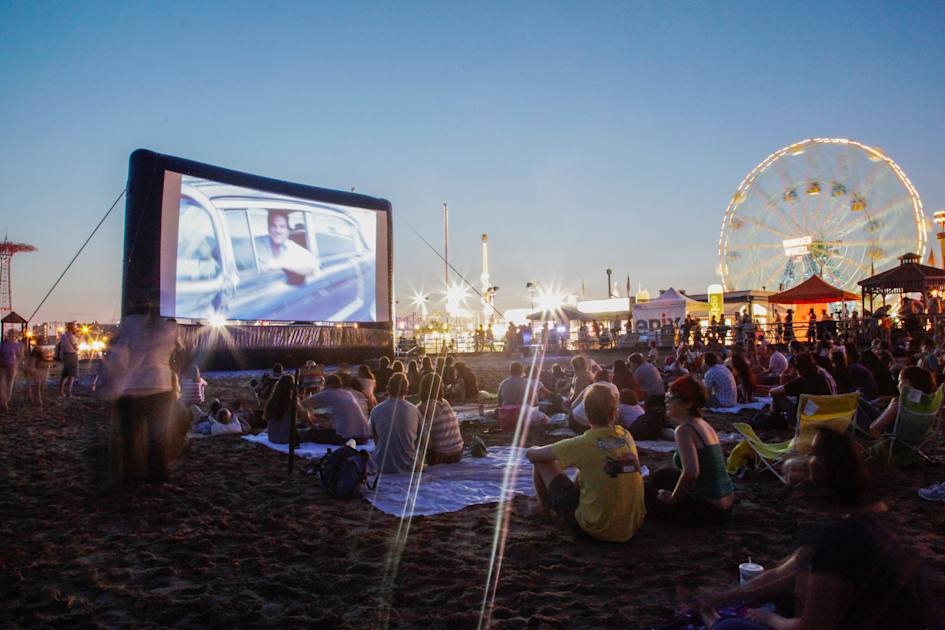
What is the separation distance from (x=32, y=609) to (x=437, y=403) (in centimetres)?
354

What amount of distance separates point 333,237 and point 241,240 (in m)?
2.25

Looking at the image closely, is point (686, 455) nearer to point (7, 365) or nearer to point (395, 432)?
point (395, 432)

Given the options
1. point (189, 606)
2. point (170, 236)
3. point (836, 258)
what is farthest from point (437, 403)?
point (836, 258)

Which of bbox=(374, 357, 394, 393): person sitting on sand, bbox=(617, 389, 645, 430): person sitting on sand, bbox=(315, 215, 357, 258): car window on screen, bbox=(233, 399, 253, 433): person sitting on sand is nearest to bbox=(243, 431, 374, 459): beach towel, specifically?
bbox=(233, 399, 253, 433): person sitting on sand

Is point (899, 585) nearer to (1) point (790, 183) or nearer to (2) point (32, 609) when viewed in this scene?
(2) point (32, 609)

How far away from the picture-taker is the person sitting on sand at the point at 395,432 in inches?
217

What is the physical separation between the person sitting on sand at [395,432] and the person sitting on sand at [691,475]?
7.59 ft

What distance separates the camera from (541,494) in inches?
164

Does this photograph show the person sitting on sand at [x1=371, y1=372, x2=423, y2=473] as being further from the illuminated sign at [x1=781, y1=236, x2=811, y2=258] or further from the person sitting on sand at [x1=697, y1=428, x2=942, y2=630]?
the illuminated sign at [x1=781, y1=236, x2=811, y2=258]

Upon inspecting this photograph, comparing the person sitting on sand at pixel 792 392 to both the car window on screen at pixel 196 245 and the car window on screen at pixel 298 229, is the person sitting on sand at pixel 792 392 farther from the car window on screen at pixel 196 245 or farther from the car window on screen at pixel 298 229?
the car window on screen at pixel 196 245

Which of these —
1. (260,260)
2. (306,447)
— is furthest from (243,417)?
(260,260)

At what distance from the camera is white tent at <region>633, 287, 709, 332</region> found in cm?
2888

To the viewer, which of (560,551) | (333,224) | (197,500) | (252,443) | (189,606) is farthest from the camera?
(333,224)

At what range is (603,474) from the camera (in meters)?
3.49
